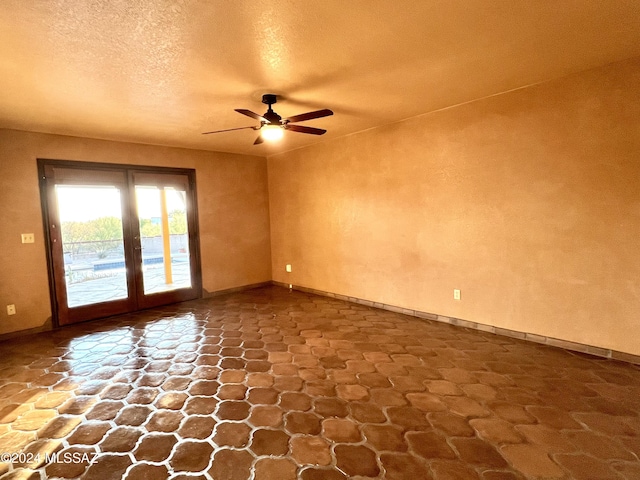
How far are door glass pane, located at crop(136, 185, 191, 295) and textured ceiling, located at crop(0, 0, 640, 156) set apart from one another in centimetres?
160

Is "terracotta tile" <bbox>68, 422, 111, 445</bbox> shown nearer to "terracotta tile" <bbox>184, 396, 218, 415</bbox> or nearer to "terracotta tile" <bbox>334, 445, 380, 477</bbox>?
"terracotta tile" <bbox>184, 396, 218, 415</bbox>

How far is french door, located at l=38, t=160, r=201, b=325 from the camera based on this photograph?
421 centimetres

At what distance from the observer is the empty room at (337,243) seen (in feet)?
6.31

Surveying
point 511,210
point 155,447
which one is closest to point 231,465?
point 155,447

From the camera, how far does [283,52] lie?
2338 mm

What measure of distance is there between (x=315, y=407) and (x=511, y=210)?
9.43 feet

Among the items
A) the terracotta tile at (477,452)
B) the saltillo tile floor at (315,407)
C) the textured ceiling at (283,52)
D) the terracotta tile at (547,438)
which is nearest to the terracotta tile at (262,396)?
the saltillo tile floor at (315,407)

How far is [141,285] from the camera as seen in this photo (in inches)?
191

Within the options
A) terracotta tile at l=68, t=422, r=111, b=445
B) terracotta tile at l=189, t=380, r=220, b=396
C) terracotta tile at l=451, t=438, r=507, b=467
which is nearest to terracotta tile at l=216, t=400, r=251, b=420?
terracotta tile at l=189, t=380, r=220, b=396

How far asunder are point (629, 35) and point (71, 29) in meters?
3.96

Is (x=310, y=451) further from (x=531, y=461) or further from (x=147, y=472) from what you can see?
(x=531, y=461)

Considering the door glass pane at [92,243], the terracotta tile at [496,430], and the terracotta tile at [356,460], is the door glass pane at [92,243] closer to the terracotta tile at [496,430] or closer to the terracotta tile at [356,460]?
the terracotta tile at [356,460]

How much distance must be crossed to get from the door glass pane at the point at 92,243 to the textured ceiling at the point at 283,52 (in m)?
1.13

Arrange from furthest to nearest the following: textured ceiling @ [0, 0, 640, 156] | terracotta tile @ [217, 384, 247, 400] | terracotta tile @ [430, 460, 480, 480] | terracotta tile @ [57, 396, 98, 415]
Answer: terracotta tile @ [217, 384, 247, 400] → terracotta tile @ [57, 396, 98, 415] → textured ceiling @ [0, 0, 640, 156] → terracotta tile @ [430, 460, 480, 480]
